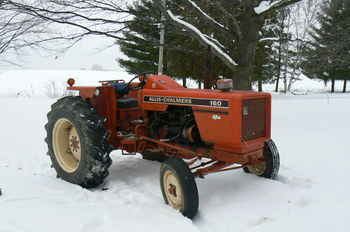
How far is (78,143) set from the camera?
419 centimetres

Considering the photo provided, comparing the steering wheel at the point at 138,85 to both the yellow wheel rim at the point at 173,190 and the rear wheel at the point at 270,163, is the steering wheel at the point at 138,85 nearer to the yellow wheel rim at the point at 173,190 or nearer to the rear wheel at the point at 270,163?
the yellow wheel rim at the point at 173,190

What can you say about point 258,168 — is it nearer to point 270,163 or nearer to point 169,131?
point 270,163

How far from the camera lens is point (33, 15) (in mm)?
6867

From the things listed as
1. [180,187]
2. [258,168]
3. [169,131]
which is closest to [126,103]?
[169,131]

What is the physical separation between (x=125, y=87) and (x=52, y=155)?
124 cm

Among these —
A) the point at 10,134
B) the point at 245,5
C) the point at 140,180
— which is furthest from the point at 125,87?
the point at 245,5

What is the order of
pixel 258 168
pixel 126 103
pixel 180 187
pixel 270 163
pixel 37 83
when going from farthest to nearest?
pixel 37 83 → pixel 126 103 → pixel 258 168 → pixel 270 163 → pixel 180 187

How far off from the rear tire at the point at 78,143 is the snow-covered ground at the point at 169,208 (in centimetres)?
17

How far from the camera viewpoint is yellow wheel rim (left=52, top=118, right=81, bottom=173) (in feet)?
13.8

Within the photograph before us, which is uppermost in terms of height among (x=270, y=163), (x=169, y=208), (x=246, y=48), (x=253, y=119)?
(x=246, y=48)

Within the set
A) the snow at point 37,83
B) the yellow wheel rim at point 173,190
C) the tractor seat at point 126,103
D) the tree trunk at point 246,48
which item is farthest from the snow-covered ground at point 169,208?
the snow at point 37,83

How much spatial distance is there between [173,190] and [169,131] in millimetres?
794

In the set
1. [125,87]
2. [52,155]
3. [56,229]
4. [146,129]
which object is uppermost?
[125,87]

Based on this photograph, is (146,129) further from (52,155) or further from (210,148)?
(52,155)
